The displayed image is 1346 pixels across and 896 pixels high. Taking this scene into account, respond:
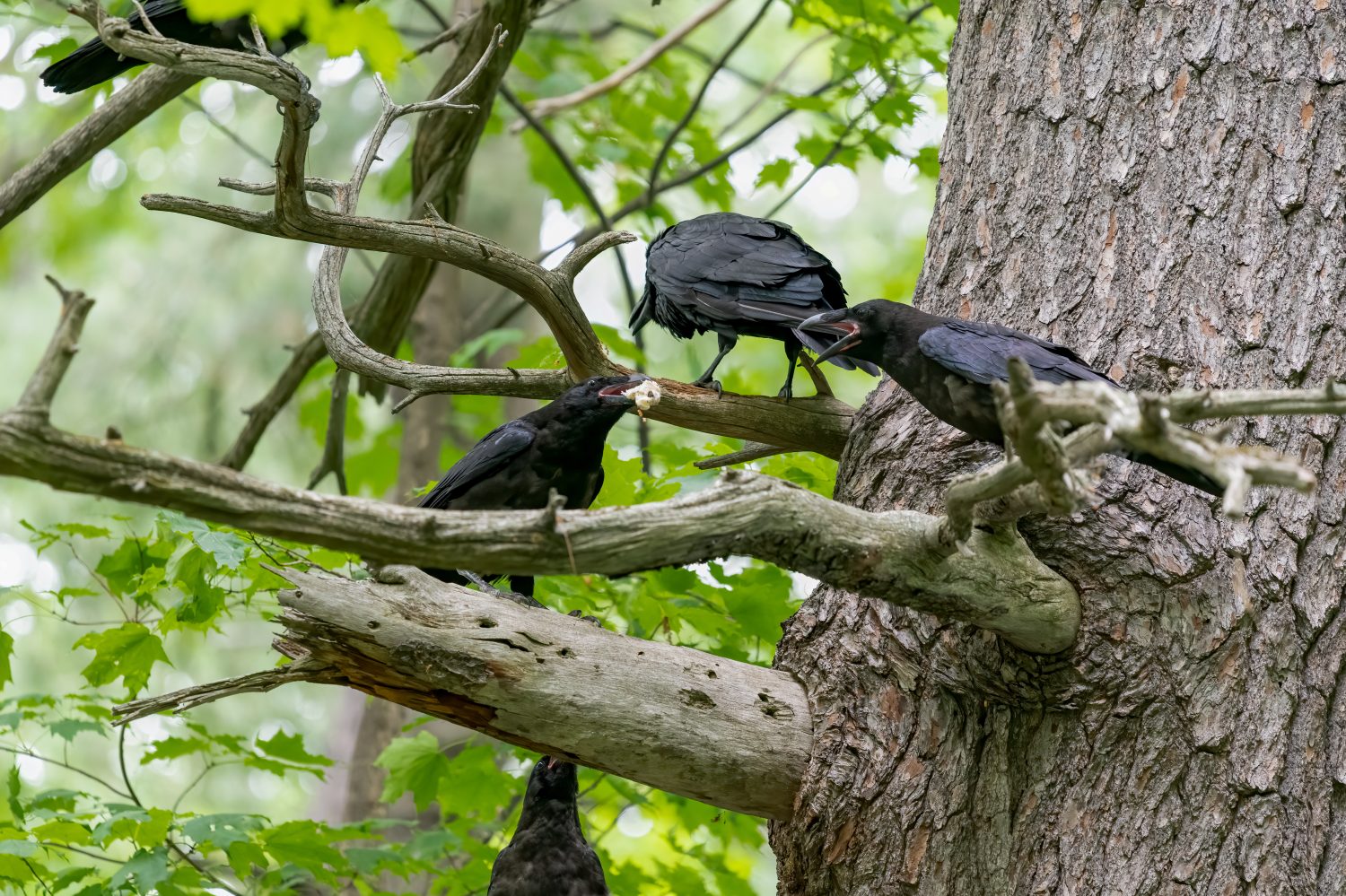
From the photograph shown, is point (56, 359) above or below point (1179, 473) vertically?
below

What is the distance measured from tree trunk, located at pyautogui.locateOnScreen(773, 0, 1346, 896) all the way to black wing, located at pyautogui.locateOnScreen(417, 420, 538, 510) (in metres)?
1.30

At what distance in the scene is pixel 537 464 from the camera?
13.9 ft

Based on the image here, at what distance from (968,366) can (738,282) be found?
178 cm

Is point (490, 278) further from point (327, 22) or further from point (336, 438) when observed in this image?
point (336, 438)

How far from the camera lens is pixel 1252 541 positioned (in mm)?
2777

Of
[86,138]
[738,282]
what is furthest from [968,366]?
[86,138]

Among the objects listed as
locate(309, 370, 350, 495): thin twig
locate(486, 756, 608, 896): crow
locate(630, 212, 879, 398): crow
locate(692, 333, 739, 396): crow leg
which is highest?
locate(630, 212, 879, 398): crow

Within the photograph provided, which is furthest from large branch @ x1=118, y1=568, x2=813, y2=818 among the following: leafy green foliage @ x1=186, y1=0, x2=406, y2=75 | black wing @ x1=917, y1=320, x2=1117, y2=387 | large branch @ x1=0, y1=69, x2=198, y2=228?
large branch @ x1=0, y1=69, x2=198, y2=228

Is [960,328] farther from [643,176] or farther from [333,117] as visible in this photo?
[333,117]

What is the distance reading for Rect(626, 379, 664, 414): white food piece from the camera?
3691mm

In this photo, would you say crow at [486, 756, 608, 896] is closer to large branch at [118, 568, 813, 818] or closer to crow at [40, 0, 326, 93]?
large branch at [118, 568, 813, 818]

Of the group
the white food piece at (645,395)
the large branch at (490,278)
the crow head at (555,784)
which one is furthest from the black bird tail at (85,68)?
the crow head at (555,784)

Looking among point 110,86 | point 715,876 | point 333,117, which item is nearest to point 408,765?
point 715,876

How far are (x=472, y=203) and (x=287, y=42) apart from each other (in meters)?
4.53
